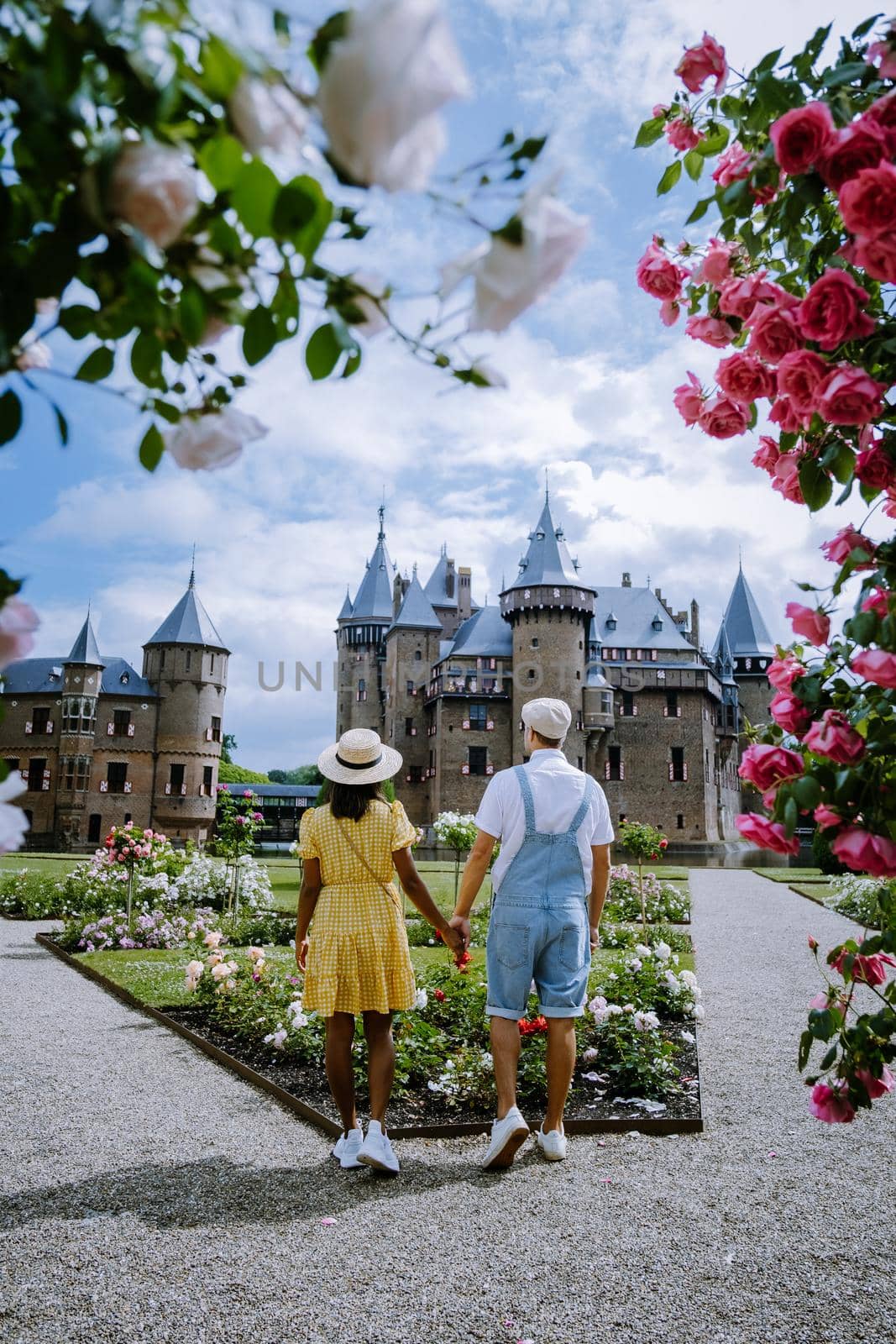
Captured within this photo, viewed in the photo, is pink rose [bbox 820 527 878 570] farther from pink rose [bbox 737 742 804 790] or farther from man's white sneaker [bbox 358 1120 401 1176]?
man's white sneaker [bbox 358 1120 401 1176]

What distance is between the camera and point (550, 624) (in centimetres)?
4550

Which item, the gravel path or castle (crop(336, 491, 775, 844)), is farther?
castle (crop(336, 491, 775, 844))

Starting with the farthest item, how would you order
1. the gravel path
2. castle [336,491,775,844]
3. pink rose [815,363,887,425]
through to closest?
castle [336,491,775,844] → the gravel path → pink rose [815,363,887,425]

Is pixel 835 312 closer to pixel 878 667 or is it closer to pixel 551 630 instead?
pixel 878 667

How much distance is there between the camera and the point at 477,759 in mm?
47000

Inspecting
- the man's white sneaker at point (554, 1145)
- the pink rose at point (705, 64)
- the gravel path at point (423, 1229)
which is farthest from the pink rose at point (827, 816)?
the man's white sneaker at point (554, 1145)

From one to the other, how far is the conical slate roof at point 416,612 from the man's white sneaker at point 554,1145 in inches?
1865

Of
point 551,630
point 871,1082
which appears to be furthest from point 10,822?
point 551,630

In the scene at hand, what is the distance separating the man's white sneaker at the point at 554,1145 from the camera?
14.7 ft

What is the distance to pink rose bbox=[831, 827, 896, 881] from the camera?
6.10 feet

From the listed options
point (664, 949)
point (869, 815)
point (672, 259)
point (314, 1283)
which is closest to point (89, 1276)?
point (314, 1283)

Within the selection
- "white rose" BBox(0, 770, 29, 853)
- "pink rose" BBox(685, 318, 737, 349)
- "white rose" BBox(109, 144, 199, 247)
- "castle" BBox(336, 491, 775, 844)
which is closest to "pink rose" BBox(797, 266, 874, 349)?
"pink rose" BBox(685, 318, 737, 349)

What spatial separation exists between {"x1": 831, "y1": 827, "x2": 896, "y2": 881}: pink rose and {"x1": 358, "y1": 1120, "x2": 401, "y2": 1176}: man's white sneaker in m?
3.01

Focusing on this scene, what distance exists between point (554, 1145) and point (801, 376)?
149 inches
